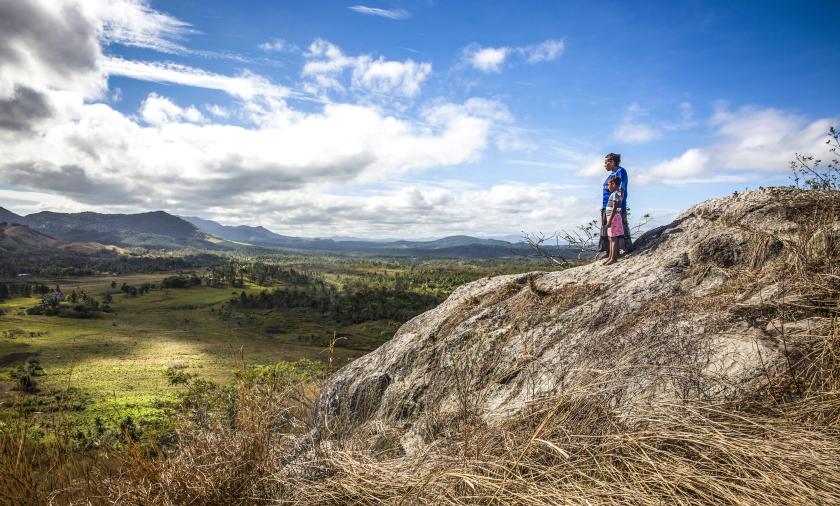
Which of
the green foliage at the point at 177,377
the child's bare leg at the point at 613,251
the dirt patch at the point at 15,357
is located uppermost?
the child's bare leg at the point at 613,251

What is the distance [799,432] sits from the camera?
110 inches

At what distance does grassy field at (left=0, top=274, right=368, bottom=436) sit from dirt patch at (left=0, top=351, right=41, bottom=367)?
0.12 m

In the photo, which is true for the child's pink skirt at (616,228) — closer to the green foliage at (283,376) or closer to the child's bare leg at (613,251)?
the child's bare leg at (613,251)

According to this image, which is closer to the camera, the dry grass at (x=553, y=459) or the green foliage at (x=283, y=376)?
the dry grass at (x=553, y=459)

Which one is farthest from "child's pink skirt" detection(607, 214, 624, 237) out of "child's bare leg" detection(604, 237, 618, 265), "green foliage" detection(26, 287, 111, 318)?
"green foliage" detection(26, 287, 111, 318)

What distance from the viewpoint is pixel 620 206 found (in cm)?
864

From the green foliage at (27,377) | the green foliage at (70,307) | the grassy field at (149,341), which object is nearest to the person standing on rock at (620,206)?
the green foliage at (27,377)

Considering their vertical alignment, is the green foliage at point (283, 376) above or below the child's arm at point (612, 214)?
below

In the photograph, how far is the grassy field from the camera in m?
56.8

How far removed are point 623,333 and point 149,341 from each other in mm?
99941

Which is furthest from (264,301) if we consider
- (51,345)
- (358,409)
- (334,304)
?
(358,409)

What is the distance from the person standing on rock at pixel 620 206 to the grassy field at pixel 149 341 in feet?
144

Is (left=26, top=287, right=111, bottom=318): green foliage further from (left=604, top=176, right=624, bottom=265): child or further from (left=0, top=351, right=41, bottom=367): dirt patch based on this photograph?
(left=604, top=176, right=624, bottom=265): child

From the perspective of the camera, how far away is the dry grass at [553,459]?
2.44 metres
